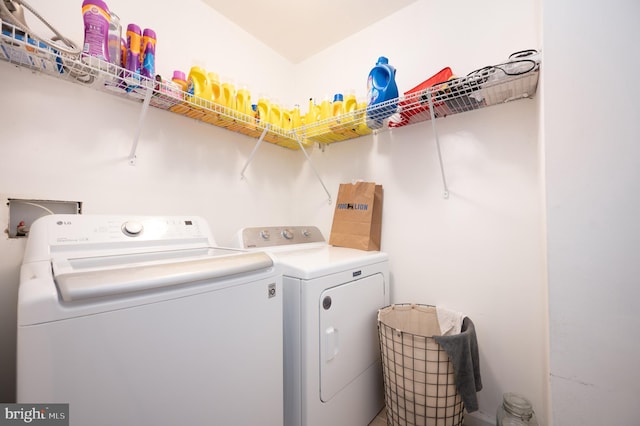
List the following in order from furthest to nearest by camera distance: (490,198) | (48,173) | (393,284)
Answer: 1. (393,284)
2. (490,198)
3. (48,173)

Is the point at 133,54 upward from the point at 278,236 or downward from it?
upward

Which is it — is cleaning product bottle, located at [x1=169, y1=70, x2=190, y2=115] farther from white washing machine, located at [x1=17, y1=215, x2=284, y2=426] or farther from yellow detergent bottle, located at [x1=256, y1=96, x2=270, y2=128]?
white washing machine, located at [x1=17, y1=215, x2=284, y2=426]

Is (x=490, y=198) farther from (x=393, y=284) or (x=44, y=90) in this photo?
(x=44, y=90)

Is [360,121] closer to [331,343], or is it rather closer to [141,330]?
[331,343]

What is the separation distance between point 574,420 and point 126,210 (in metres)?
2.14

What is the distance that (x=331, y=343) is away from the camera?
1.23m

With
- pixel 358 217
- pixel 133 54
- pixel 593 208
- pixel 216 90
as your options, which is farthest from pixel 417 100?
pixel 133 54

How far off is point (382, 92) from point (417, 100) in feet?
0.70

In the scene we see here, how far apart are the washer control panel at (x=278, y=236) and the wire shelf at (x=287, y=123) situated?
26.9 inches

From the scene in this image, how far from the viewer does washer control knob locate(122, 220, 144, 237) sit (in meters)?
1.13

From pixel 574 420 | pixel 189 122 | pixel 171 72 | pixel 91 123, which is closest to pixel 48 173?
pixel 91 123

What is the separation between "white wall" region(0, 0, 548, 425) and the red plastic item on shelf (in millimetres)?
168

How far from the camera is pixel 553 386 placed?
917 mm

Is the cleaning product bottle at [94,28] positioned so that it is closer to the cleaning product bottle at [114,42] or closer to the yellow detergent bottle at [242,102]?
the cleaning product bottle at [114,42]
